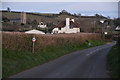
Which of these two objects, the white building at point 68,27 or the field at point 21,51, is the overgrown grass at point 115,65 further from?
the white building at point 68,27

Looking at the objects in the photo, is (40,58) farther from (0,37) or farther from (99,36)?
(99,36)

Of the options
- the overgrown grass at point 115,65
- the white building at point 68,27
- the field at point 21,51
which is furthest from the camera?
the white building at point 68,27

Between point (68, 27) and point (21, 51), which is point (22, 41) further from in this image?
point (68, 27)

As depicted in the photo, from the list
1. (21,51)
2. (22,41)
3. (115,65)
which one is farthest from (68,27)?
(115,65)

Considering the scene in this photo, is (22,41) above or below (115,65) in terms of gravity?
above

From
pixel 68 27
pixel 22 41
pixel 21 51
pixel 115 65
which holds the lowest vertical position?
pixel 115 65

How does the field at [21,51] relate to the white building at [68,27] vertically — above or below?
below

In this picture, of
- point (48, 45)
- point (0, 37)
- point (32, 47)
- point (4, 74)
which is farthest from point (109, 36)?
point (4, 74)

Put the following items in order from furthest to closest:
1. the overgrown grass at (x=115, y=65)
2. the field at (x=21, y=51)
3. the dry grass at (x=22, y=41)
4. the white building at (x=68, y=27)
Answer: the white building at (x=68, y=27) < the dry grass at (x=22, y=41) < the field at (x=21, y=51) < the overgrown grass at (x=115, y=65)

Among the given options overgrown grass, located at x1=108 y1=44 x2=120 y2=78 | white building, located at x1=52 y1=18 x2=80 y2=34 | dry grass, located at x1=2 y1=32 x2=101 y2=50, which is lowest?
overgrown grass, located at x1=108 y1=44 x2=120 y2=78

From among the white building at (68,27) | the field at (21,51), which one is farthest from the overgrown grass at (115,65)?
the white building at (68,27)

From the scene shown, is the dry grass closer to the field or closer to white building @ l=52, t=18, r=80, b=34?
the field

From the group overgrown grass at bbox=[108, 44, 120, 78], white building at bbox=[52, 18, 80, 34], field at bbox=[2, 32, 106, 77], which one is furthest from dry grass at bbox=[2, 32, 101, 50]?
white building at bbox=[52, 18, 80, 34]

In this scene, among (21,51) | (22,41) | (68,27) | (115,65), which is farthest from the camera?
(68,27)
